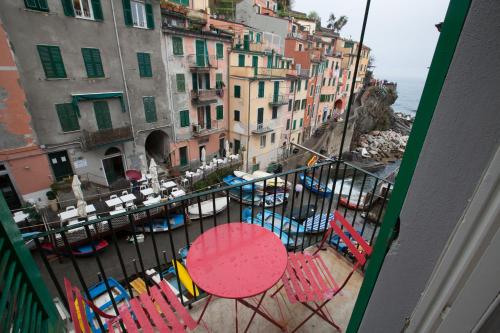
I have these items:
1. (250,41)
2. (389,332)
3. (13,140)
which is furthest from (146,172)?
(389,332)

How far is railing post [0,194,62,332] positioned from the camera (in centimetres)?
120

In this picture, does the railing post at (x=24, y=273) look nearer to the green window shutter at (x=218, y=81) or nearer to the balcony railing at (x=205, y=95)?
the balcony railing at (x=205, y=95)

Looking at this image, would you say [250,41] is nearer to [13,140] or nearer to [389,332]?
[13,140]

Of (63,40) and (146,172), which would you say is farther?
(146,172)

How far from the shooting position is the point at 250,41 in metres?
16.1

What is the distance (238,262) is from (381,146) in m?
33.6

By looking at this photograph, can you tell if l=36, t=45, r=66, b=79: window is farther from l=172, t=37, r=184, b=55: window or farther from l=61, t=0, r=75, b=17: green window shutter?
l=172, t=37, r=184, b=55: window

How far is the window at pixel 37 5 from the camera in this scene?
8.08m

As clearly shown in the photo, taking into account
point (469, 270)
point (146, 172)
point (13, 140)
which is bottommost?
point (146, 172)

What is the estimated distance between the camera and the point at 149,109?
39.1 feet

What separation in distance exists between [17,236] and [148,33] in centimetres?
1220

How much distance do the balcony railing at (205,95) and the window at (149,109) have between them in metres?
2.31

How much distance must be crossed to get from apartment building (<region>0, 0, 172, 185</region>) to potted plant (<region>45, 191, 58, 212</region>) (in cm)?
78

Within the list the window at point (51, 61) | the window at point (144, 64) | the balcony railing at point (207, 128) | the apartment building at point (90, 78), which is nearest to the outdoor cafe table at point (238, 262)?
the apartment building at point (90, 78)
